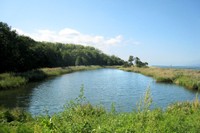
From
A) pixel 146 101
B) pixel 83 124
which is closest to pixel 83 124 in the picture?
pixel 83 124

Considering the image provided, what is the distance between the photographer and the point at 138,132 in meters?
9.25

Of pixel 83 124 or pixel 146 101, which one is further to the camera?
pixel 146 101

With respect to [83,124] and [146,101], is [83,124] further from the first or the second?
[146,101]

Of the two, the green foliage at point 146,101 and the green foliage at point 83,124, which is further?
the green foliage at point 146,101

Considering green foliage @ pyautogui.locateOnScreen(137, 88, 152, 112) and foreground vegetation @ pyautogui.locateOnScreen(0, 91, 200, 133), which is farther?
green foliage @ pyautogui.locateOnScreen(137, 88, 152, 112)

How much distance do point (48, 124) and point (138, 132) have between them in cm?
325

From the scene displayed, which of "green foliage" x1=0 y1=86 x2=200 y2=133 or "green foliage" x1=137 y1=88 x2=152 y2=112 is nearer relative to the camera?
"green foliage" x1=0 y1=86 x2=200 y2=133

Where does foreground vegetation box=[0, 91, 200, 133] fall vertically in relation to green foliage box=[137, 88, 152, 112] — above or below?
below

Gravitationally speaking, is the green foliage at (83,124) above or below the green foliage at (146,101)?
below

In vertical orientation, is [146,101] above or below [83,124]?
above

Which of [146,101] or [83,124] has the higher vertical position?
[146,101]

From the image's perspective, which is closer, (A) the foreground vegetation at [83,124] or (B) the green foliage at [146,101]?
(A) the foreground vegetation at [83,124]

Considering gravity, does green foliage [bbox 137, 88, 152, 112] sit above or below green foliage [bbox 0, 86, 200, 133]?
above

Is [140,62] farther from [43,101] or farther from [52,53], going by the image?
[43,101]
